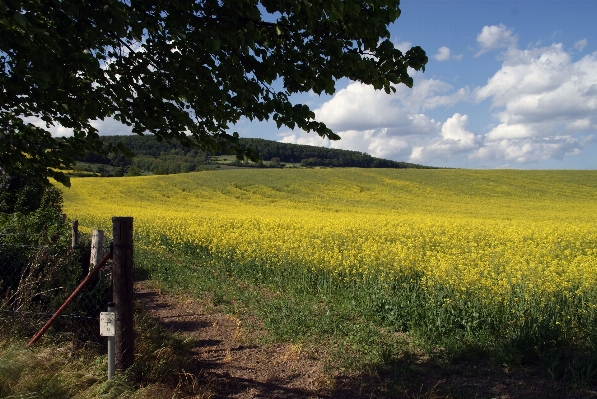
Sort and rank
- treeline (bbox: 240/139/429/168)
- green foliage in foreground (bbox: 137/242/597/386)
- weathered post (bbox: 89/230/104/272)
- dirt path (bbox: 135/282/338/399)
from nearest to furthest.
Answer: dirt path (bbox: 135/282/338/399) → green foliage in foreground (bbox: 137/242/597/386) → weathered post (bbox: 89/230/104/272) → treeline (bbox: 240/139/429/168)

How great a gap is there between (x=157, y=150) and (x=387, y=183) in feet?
128

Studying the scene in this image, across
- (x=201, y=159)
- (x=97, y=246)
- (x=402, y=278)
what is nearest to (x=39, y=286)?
(x=97, y=246)

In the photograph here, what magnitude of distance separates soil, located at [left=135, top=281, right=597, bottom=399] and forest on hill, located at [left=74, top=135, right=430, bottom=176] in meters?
55.5

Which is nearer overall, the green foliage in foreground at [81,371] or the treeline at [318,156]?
the green foliage in foreground at [81,371]

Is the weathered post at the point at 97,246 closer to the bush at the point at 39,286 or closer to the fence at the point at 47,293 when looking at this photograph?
the fence at the point at 47,293

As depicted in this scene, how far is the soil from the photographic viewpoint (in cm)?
427

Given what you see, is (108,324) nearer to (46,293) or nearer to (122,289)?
(122,289)

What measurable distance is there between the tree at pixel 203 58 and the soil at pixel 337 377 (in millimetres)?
2365

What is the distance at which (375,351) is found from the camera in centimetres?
525

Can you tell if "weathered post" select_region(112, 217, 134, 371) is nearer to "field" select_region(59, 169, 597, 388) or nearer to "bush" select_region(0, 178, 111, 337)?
"bush" select_region(0, 178, 111, 337)

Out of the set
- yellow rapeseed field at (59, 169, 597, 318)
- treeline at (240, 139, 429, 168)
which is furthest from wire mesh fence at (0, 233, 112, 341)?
treeline at (240, 139, 429, 168)

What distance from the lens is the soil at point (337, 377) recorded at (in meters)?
4.27

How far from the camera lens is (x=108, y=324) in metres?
4.05

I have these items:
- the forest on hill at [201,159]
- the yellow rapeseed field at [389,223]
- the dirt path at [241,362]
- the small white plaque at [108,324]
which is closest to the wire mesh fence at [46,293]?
the small white plaque at [108,324]
